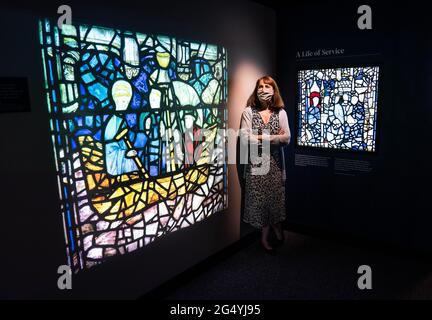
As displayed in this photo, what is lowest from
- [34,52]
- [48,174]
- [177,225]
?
[177,225]

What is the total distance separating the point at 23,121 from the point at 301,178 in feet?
9.60

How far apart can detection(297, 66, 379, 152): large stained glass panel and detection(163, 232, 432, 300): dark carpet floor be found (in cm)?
110

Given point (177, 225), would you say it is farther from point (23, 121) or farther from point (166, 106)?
point (23, 121)

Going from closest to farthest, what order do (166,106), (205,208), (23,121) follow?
(23,121) → (166,106) → (205,208)

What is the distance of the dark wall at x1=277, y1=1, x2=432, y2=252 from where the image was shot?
302 cm

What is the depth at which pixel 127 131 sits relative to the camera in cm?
222

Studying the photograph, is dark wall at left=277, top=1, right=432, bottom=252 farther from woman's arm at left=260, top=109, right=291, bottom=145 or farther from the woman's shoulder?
the woman's shoulder

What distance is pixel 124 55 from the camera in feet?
7.08

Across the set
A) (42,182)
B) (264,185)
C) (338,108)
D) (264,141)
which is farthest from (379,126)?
(42,182)

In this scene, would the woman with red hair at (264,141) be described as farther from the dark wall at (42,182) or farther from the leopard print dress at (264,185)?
the dark wall at (42,182)

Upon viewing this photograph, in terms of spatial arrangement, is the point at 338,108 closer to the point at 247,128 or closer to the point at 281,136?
the point at 281,136

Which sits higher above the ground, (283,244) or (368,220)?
(368,220)

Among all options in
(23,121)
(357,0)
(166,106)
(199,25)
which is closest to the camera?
(23,121)
